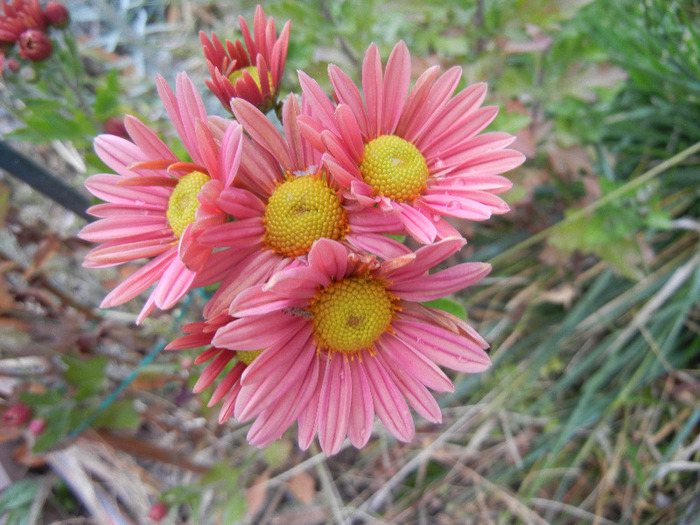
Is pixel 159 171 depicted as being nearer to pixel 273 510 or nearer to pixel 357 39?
pixel 357 39

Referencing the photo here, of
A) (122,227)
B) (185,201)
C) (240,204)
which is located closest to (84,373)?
(122,227)

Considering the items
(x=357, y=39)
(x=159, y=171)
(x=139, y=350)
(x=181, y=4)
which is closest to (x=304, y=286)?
(x=159, y=171)

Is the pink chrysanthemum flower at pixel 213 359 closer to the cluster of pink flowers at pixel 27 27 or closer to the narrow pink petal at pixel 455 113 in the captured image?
the narrow pink petal at pixel 455 113

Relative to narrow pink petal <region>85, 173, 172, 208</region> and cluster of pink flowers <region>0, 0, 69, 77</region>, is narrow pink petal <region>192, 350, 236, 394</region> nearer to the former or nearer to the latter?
narrow pink petal <region>85, 173, 172, 208</region>

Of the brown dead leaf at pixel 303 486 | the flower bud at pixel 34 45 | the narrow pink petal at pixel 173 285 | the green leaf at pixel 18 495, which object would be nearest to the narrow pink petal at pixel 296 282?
the narrow pink petal at pixel 173 285

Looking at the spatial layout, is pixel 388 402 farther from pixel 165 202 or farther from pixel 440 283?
pixel 165 202

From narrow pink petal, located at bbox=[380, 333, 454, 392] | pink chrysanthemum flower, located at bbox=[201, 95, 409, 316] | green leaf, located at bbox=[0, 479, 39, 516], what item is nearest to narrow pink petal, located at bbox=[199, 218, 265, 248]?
pink chrysanthemum flower, located at bbox=[201, 95, 409, 316]
